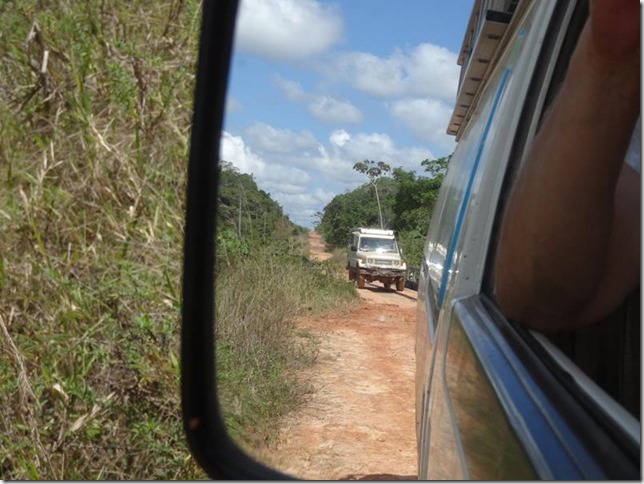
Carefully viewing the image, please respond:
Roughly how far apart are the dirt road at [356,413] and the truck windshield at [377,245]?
1265 cm

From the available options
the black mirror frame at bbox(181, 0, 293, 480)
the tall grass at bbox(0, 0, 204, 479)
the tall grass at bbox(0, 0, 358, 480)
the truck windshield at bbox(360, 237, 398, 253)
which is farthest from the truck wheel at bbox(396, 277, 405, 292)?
the black mirror frame at bbox(181, 0, 293, 480)

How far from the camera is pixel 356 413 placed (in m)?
6.93

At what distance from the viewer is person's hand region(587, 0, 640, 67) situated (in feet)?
3.43

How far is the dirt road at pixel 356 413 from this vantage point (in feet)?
17.3

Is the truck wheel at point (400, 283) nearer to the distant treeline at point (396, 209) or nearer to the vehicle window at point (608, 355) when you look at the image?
the distant treeline at point (396, 209)

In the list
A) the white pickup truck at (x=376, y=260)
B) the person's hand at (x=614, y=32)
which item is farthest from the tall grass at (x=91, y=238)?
the white pickup truck at (x=376, y=260)

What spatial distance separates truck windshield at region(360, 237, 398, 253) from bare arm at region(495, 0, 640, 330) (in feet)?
76.6

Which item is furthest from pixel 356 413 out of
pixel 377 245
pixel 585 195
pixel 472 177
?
pixel 377 245

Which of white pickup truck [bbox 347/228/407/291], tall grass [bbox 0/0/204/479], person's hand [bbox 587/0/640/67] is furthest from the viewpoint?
white pickup truck [bbox 347/228/407/291]

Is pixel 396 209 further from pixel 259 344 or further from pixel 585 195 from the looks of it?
pixel 585 195

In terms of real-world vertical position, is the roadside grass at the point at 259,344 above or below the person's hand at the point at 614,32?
below

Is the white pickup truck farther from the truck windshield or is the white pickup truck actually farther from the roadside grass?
the roadside grass

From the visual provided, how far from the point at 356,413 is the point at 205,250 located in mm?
5203

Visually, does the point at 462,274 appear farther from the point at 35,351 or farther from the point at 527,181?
the point at 35,351
